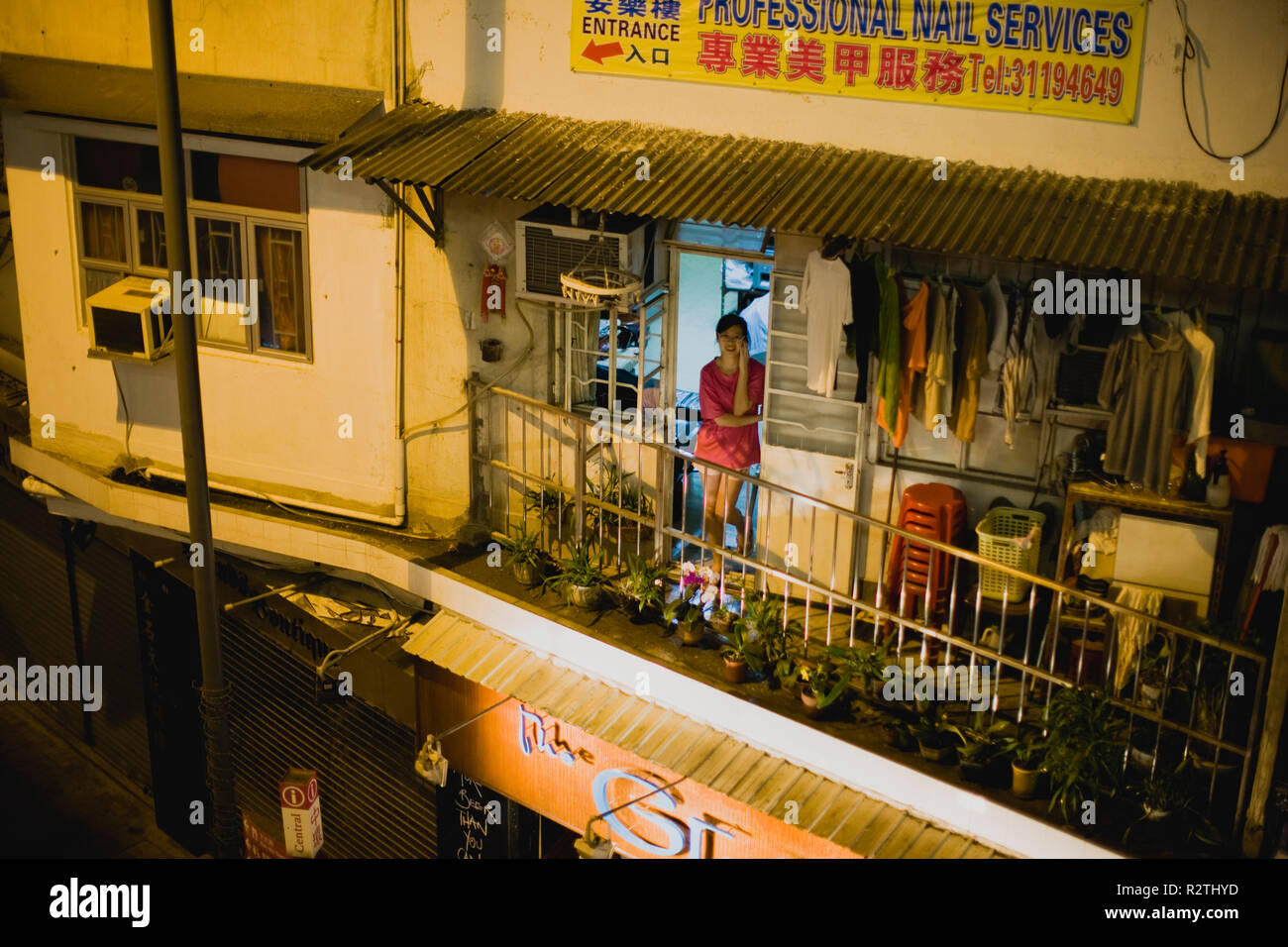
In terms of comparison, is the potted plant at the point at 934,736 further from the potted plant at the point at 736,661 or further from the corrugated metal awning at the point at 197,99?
the corrugated metal awning at the point at 197,99

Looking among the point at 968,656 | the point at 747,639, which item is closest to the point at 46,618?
the point at 747,639

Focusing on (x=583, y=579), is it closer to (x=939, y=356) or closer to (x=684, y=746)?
(x=684, y=746)

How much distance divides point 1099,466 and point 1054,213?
1.75 metres

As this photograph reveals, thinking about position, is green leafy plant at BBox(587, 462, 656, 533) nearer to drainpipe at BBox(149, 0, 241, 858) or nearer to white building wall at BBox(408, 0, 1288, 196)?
white building wall at BBox(408, 0, 1288, 196)

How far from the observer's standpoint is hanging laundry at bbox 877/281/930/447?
8.88 m

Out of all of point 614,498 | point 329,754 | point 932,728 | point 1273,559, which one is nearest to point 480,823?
point 329,754

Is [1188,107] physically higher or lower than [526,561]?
higher

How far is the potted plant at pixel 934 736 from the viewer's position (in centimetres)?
830

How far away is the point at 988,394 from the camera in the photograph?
367 inches

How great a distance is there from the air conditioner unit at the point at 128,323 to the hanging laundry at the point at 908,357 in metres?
6.19

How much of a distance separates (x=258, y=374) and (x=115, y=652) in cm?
550

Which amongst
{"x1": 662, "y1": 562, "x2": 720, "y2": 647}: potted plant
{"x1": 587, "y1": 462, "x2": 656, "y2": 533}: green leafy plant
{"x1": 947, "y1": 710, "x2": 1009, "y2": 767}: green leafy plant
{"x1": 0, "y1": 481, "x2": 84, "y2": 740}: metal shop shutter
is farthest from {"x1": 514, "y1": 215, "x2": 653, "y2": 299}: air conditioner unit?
{"x1": 0, "y1": 481, "x2": 84, "y2": 740}: metal shop shutter

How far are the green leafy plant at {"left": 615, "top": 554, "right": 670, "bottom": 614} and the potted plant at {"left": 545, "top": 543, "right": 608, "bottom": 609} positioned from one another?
179mm

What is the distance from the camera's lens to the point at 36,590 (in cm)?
1667
